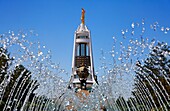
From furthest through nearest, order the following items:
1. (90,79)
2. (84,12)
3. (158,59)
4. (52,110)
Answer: (84,12) < (90,79) < (158,59) < (52,110)

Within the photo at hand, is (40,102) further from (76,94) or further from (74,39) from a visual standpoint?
(74,39)

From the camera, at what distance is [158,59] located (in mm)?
32312

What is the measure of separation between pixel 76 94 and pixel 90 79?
15720mm

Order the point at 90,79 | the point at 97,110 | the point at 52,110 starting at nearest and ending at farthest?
the point at 97,110, the point at 52,110, the point at 90,79

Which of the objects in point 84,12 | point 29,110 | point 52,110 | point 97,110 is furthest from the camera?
point 84,12

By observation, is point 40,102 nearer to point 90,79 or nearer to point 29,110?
point 29,110

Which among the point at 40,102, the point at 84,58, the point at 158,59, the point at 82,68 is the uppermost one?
the point at 84,58

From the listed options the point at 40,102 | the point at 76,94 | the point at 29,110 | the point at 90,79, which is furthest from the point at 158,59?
the point at 29,110

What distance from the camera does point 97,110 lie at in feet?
56.0

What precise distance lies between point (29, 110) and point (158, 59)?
1754cm

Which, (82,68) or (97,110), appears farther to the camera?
(82,68)

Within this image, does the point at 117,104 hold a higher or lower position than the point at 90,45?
lower

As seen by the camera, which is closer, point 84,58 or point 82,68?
point 82,68

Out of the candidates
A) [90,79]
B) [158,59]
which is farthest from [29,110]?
[90,79]
